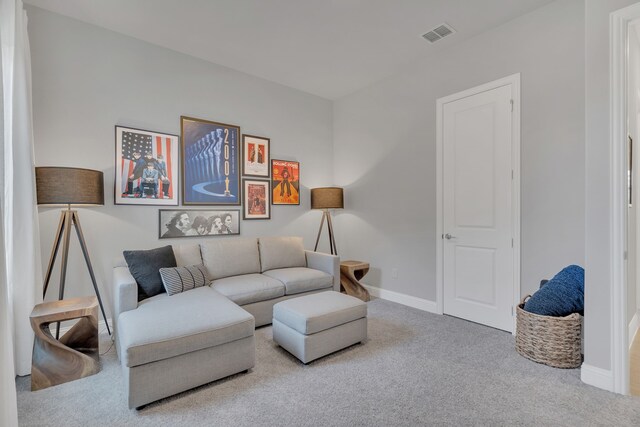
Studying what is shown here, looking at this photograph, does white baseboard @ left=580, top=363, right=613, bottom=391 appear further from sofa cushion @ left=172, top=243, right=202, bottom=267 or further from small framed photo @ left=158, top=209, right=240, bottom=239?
small framed photo @ left=158, top=209, right=240, bottom=239

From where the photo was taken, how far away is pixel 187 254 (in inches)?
126

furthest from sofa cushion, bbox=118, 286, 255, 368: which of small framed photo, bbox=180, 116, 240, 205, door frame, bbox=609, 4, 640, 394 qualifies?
door frame, bbox=609, 4, 640, 394

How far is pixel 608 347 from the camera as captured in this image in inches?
78.3

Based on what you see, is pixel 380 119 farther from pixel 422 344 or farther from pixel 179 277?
pixel 179 277

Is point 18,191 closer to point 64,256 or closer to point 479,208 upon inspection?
point 64,256

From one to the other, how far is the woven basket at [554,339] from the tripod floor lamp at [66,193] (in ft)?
12.0

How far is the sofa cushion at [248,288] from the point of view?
2.91 metres

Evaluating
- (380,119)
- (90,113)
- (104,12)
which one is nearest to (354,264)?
(380,119)

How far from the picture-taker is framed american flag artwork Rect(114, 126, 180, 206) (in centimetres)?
307

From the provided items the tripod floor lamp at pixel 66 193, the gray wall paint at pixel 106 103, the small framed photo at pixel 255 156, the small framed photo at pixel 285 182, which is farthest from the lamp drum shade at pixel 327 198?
the tripod floor lamp at pixel 66 193

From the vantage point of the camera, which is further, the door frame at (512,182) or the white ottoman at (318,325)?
the door frame at (512,182)

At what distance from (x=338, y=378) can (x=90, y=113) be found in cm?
325

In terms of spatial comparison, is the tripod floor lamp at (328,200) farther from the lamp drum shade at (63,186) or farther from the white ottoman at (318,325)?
the lamp drum shade at (63,186)

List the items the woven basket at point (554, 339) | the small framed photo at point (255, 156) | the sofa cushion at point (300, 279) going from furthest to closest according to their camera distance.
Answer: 1. the small framed photo at point (255, 156)
2. the sofa cushion at point (300, 279)
3. the woven basket at point (554, 339)
